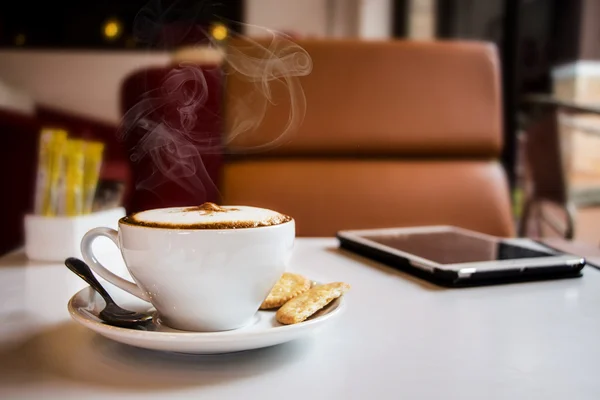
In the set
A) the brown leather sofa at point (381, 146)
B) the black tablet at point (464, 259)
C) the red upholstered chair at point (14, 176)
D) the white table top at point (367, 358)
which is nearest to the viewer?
the white table top at point (367, 358)

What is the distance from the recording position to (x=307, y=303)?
1.40 ft

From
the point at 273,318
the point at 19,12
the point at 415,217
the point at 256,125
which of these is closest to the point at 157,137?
the point at 273,318

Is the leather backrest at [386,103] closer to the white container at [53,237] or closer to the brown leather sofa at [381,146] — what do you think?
the brown leather sofa at [381,146]

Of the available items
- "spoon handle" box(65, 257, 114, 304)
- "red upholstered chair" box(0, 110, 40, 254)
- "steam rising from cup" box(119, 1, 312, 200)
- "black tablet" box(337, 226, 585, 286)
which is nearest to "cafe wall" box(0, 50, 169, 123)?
"red upholstered chair" box(0, 110, 40, 254)

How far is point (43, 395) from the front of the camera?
1.01ft

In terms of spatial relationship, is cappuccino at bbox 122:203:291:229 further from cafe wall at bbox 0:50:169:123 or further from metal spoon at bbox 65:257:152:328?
cafe wall at bbox 0:50:169:123

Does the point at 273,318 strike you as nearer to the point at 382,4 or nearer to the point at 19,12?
the point at 382,4

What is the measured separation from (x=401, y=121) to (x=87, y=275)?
1.08 meters

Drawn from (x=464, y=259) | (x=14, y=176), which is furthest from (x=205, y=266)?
(x=14, y=176)

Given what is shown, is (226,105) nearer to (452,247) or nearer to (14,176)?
(452,247)

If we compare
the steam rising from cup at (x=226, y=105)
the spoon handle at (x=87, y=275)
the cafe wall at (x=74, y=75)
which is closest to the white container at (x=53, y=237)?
the steam rising from cup at (x=226, y=105)

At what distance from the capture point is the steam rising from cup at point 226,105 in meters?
0.70

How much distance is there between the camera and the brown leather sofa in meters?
1.37

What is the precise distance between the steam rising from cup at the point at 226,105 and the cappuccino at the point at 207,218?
0.26 meters
